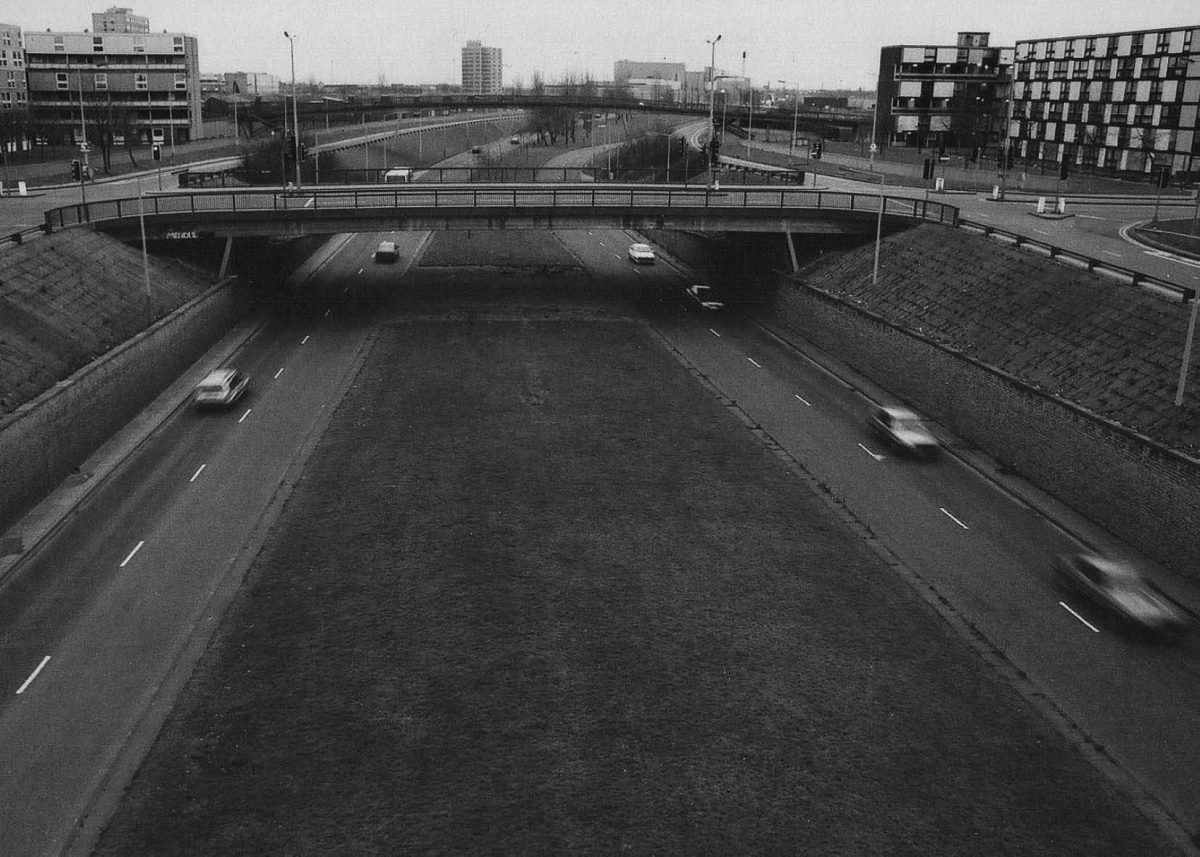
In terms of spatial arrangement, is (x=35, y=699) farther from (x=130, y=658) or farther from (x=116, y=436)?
(x=116, y=436)

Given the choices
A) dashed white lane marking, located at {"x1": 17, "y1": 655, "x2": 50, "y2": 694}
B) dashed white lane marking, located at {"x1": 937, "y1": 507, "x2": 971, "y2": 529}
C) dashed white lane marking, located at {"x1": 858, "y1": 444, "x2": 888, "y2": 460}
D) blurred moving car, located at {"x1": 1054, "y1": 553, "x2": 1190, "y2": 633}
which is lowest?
dashed white lane marking, located at {"x1": 17, "y1": 655, "x2": 50, "y2": 694}

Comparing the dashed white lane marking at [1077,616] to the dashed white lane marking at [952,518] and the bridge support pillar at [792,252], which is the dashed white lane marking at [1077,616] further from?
the bridge support pillar at [792,252]

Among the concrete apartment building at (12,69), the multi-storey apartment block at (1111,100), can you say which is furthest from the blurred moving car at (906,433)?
the concrete apartment building at (12,69)

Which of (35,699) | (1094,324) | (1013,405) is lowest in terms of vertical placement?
(35,699)

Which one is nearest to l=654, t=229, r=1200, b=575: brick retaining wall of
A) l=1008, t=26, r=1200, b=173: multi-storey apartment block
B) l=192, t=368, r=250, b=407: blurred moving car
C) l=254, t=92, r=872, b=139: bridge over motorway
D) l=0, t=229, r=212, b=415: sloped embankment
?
l=192, t=368, r=250, b=407: blurred moving car

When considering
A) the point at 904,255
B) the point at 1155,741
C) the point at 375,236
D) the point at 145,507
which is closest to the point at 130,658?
the point at 145,507

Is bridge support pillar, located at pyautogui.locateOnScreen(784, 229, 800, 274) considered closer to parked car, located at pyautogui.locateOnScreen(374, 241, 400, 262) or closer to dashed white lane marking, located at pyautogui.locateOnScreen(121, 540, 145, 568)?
parked car, located at pyautogui.locateOnScreen(374, 241, 400, 262)
